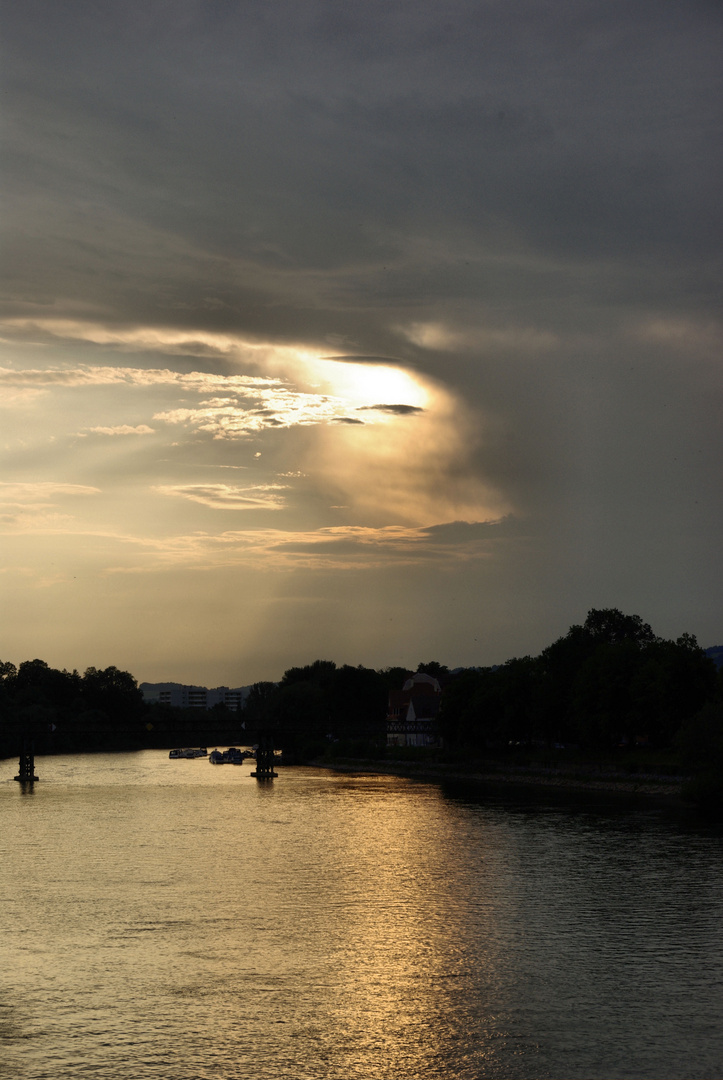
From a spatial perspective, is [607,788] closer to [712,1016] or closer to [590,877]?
[590,877]

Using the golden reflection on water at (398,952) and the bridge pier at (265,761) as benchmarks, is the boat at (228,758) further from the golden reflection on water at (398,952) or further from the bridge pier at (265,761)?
the golden reflection on water at (398,952)

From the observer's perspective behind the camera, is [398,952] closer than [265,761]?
Yes

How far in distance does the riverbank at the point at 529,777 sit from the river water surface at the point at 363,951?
22817 mm

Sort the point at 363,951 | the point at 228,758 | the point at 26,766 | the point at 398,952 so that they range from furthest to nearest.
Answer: the point at 228,758 → the point at 26,766 → the point at 363,951 → the point at 398,952

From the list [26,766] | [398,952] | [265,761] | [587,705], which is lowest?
[398,952]

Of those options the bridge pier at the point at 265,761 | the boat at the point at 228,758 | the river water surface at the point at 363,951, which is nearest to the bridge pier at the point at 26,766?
the bridge pier at the point at 265,761

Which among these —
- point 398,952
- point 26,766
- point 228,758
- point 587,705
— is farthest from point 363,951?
point 228,758

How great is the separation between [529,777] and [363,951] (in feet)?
280

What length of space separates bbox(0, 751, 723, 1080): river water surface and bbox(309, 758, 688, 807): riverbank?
2282cm

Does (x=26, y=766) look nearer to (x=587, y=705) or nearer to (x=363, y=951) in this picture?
(x=587, y=705)

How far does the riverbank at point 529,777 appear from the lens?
102 meters

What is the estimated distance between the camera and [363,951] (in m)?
40.2

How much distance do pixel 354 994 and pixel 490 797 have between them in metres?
71.9

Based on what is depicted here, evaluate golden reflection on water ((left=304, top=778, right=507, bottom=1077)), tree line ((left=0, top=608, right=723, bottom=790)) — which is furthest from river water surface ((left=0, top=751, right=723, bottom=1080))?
tree line ((left=0, top=608, right=723, bottom=790))
